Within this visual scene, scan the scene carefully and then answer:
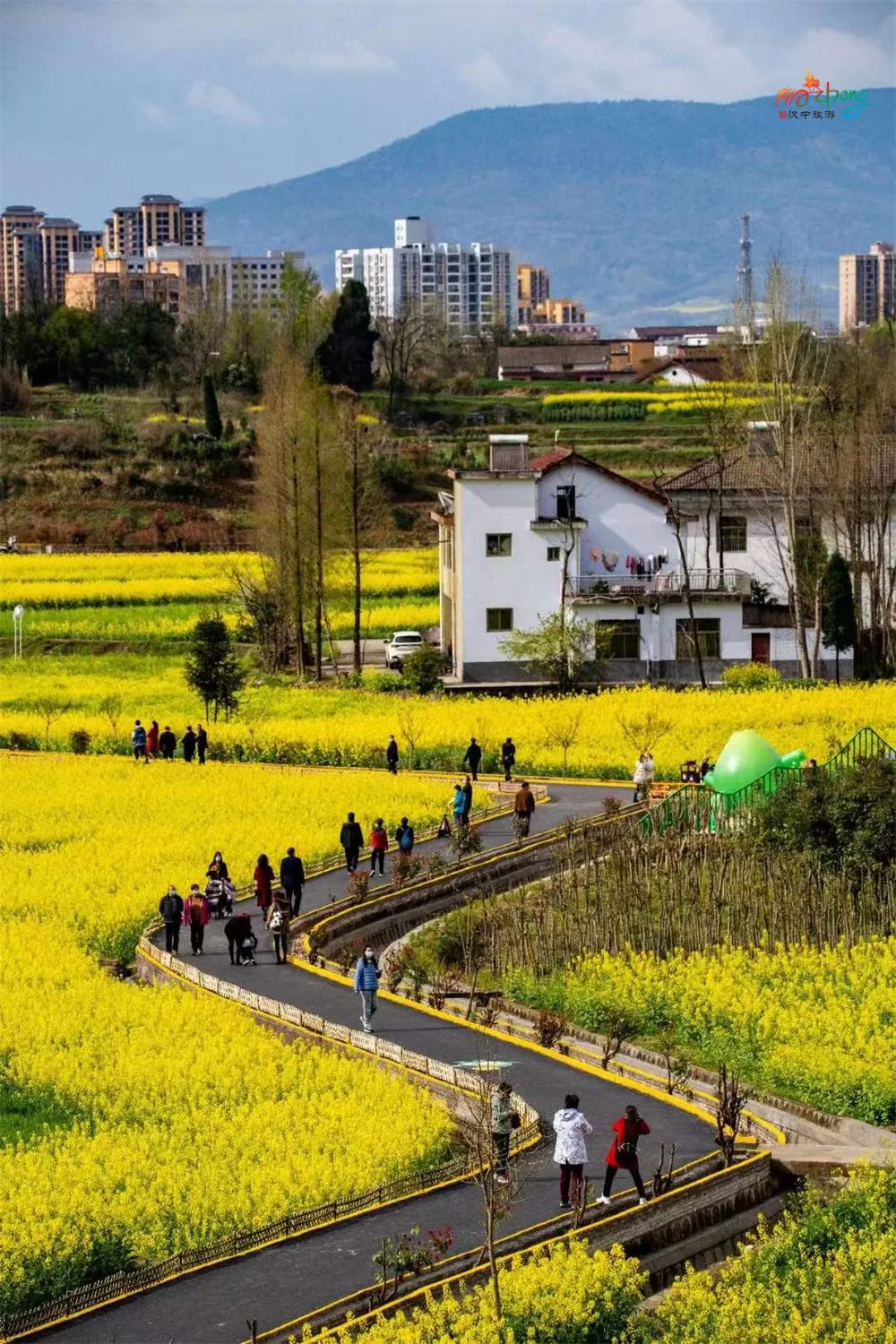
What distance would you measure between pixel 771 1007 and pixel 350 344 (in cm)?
10478

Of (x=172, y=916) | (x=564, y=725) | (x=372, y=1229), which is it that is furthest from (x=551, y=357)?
(x=372, y=1229)

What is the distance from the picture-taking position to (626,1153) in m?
19.8

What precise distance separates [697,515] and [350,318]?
68728 mm

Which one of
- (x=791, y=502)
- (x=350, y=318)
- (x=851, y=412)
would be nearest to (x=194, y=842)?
(x=791, y=502)

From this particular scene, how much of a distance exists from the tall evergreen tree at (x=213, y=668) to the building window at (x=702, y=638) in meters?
12.6

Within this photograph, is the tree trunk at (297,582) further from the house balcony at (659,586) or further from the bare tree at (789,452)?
the bare tree at (789,452)

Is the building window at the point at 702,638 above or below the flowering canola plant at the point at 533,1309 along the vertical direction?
above

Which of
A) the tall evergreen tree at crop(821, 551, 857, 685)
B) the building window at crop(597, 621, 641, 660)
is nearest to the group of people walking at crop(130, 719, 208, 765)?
the building window at crop(597, 621, 641, 660)

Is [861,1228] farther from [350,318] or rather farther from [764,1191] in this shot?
[350,318]

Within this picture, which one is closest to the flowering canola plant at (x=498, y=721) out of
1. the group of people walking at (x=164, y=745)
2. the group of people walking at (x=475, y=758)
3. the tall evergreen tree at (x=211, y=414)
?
the group of people walking at (x=475, y=758)

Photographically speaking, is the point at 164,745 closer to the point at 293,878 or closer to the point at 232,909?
the point at 232,909

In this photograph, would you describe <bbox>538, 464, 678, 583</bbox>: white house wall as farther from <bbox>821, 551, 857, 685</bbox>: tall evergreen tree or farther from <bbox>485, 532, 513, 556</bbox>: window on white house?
<bbox>821, 551, 857, 685</bbox>: tall evergreen tree

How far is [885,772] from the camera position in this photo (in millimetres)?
34031

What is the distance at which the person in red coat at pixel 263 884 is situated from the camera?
31936mm
